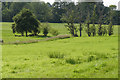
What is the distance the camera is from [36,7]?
128500 mm

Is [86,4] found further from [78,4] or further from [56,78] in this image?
[56,78]

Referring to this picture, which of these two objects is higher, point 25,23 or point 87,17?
point 87,17

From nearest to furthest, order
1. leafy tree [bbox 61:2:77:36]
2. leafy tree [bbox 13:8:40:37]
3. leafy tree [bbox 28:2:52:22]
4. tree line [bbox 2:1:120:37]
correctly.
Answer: tree line [bbox 2:1:120:37], leafy tree [bbox 61:2:77:36], leafy tree [bbox 13:8:40:37], leafy tree [bbox 28:2:52:22]

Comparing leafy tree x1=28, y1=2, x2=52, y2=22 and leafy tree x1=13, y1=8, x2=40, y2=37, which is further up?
leafy tree x1=28, y1=2, x2=52, y2=22

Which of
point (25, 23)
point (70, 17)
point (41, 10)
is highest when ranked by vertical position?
point (41, 10)

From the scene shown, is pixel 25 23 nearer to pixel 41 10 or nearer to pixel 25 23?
pixel 25 23

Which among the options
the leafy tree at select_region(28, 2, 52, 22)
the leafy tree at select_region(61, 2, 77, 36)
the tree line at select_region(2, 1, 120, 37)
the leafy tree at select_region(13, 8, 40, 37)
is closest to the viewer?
the tree line at select_region(2, 1, 120, 37)

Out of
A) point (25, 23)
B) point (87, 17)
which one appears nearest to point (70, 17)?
point (87, 17)

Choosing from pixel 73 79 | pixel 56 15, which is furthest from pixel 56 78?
pixel 56 15

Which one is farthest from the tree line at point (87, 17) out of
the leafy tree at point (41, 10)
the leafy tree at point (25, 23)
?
the leafy tree at point (41, 10)

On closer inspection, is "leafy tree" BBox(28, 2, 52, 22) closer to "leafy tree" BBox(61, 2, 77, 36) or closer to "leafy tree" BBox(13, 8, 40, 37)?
"leafy tree" BBox(13, 8, 40, 37)

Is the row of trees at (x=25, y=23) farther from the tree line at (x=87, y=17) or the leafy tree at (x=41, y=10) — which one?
the leafy tree at (x=41, y=10)

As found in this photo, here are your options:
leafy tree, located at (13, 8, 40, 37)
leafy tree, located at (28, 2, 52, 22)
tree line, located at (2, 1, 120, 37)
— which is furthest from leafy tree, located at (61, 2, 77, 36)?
leafy tree, located at (28, 2, 52, 22)

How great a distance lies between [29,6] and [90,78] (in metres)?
127
